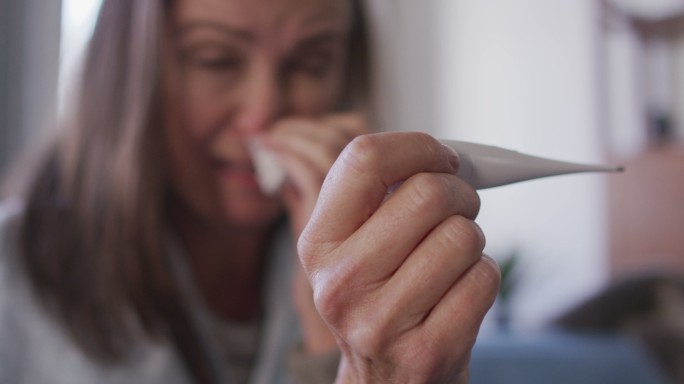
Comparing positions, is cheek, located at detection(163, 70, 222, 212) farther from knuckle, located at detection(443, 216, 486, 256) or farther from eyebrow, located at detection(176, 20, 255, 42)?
knuckle, located at detection(443, 216, 486, 256)

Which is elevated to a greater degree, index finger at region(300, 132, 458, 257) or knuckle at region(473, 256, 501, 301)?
index finger at region(300, 132, 458, 257)

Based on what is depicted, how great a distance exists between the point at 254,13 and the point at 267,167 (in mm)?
120

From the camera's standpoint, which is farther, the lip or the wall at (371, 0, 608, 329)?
the wall at (371, 0, 608, 329)

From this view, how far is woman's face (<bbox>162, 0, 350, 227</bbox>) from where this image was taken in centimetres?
52

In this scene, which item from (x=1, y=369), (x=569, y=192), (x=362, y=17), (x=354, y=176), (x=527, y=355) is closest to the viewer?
(x=354, y=176)

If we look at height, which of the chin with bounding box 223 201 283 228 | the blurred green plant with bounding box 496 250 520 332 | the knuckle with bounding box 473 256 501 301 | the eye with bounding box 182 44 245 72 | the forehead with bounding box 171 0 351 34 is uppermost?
the forehead with bounding box 171 0 351 34

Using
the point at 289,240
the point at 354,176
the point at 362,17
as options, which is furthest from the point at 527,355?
the point at 354,176

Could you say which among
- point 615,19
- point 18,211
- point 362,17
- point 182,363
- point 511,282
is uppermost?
point 615,19

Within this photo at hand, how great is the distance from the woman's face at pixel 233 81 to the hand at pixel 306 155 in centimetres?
3

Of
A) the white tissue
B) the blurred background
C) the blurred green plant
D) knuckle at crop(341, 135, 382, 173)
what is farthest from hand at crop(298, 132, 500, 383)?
the blurred green plant

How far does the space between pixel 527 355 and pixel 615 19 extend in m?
0.98

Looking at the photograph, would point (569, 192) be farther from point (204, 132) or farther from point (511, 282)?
point (204, 132)

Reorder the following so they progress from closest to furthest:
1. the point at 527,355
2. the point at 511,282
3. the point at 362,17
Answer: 1. the point at 362,17
2. the point at 527,355
3. the point at 511,282

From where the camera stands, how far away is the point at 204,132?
1.80 feet
